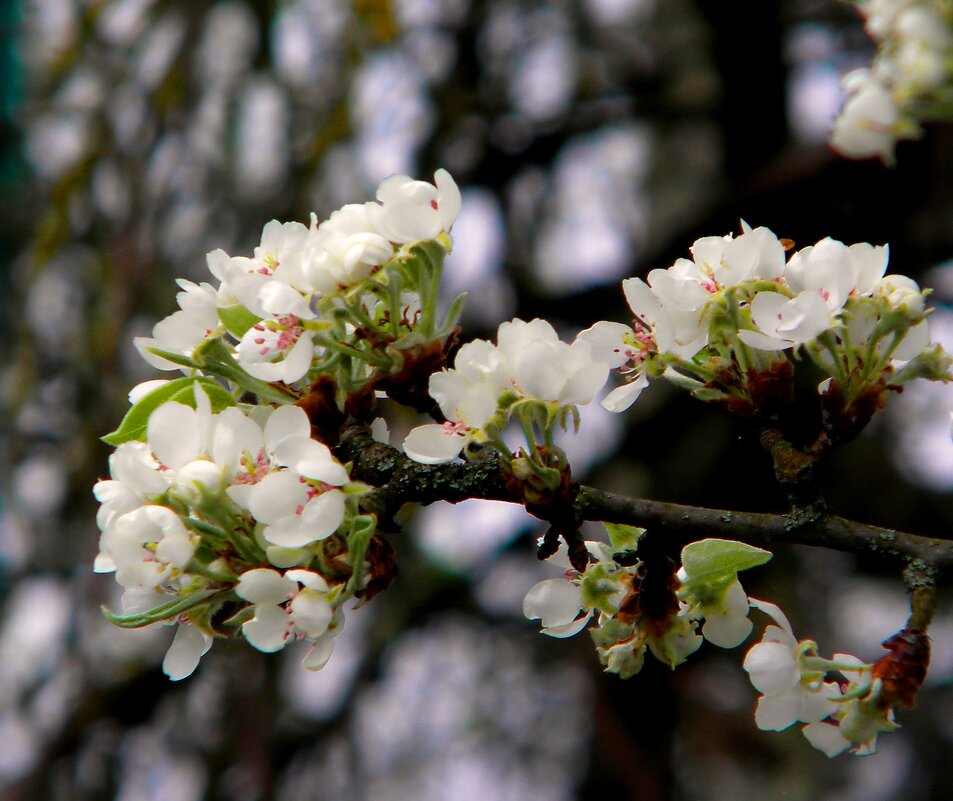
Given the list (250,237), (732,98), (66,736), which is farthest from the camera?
(732,98)

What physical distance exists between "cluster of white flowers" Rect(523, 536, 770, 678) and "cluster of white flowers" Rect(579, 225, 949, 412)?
144 millimetres

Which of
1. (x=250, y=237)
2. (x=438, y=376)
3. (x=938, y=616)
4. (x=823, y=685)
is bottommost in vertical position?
(x=938, y=616)

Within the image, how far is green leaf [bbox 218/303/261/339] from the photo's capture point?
3.28 ft

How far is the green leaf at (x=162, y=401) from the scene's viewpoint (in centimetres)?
99

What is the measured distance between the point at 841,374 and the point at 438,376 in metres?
0.34

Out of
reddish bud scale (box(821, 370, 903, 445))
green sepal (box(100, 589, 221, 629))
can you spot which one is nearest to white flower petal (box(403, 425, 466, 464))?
green sepal (box(100, 589, 221, 629))

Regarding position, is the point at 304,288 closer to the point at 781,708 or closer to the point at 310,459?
the point at 310,459

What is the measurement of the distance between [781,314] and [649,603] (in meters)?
0.27

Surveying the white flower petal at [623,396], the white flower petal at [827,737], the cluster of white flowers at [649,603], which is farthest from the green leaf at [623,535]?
the white flower petal at [827,737]

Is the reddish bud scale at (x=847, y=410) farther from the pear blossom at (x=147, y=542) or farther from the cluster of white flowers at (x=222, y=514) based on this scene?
the pear blossom at (x=147, y=542)

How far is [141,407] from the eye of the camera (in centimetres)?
100

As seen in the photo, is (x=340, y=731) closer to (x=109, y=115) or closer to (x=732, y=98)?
(x=109, y=115)

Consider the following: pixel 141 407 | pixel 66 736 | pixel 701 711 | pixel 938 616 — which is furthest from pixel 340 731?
pixel 141 407

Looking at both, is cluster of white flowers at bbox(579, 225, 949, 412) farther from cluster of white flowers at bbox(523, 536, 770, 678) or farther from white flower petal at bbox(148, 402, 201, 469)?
white flower petal at bbox(148, 402, 201, 469)
